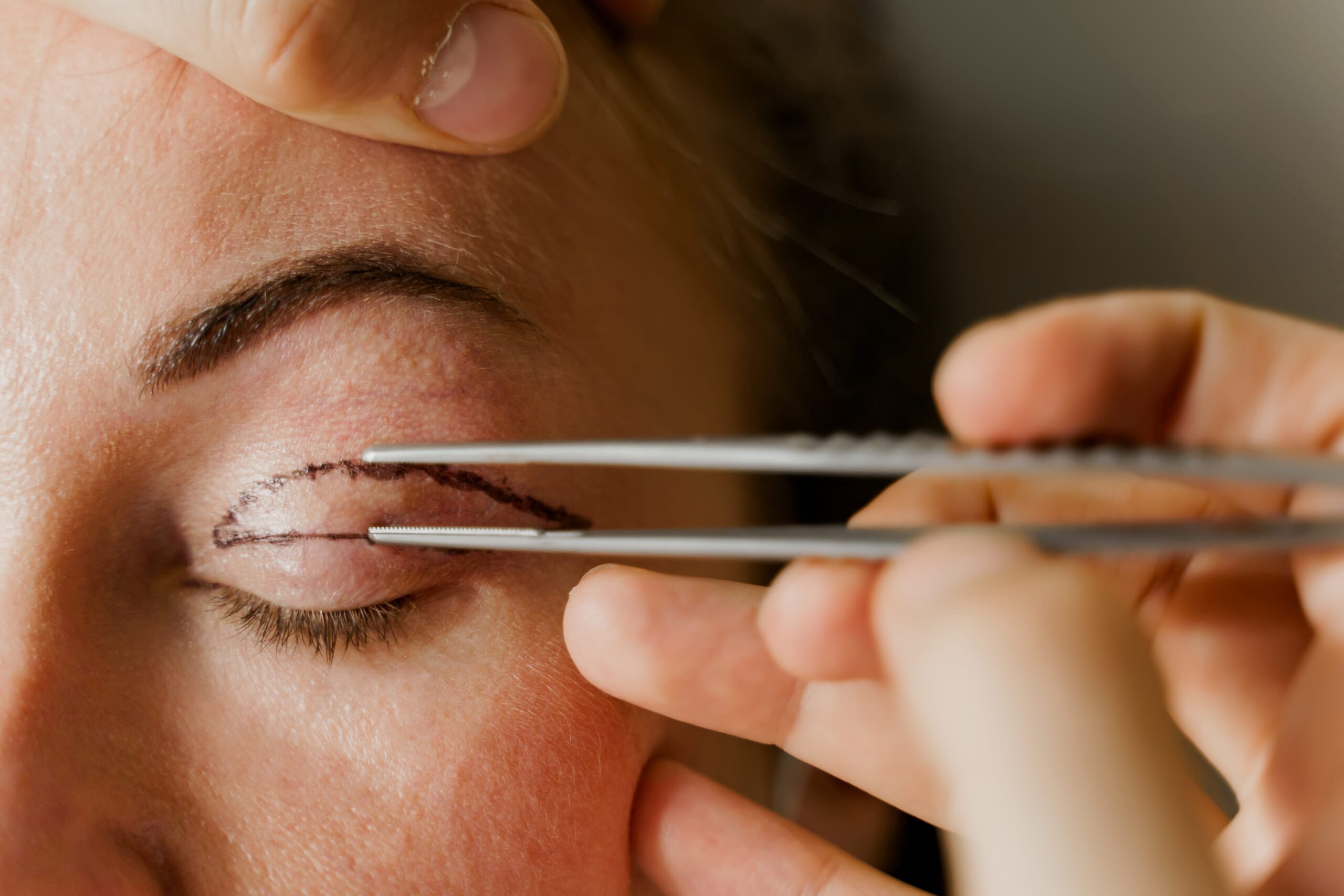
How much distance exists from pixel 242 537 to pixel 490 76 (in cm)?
44

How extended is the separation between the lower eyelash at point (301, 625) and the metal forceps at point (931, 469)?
0.82ft

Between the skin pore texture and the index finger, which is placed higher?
the index finger

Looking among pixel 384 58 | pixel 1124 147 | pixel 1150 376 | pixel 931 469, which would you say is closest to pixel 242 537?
pixel 384 58

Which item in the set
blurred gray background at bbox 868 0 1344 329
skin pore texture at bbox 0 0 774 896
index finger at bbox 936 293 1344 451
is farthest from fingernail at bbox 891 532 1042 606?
blurred gray background at bbox 868 0 1344 329

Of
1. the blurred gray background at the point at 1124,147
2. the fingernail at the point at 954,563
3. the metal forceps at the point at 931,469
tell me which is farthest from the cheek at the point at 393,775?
the blurred gray background at the point at 1124,147

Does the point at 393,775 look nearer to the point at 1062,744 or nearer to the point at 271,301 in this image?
the point at 271,301

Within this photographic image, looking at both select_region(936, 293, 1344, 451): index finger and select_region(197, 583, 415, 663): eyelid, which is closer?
select_region(936, 293, 1344, 451): index finger

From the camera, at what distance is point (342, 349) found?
0.72 meters

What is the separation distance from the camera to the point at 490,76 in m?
0.73

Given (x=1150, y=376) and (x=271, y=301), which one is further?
(x=271, y=301)

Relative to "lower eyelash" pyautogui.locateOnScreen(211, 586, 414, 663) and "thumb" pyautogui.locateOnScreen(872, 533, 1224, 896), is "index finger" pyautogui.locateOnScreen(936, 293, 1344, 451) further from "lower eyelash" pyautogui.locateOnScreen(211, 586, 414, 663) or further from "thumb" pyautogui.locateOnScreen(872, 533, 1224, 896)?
"lower eyelash" pyautogui.locateOnScreen(211, 586, 414, 663)

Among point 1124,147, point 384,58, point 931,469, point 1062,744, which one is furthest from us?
point 1124,147

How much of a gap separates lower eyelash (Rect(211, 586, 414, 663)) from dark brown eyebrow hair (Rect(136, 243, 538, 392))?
191mm

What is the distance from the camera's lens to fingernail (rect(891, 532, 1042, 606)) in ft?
1.38
